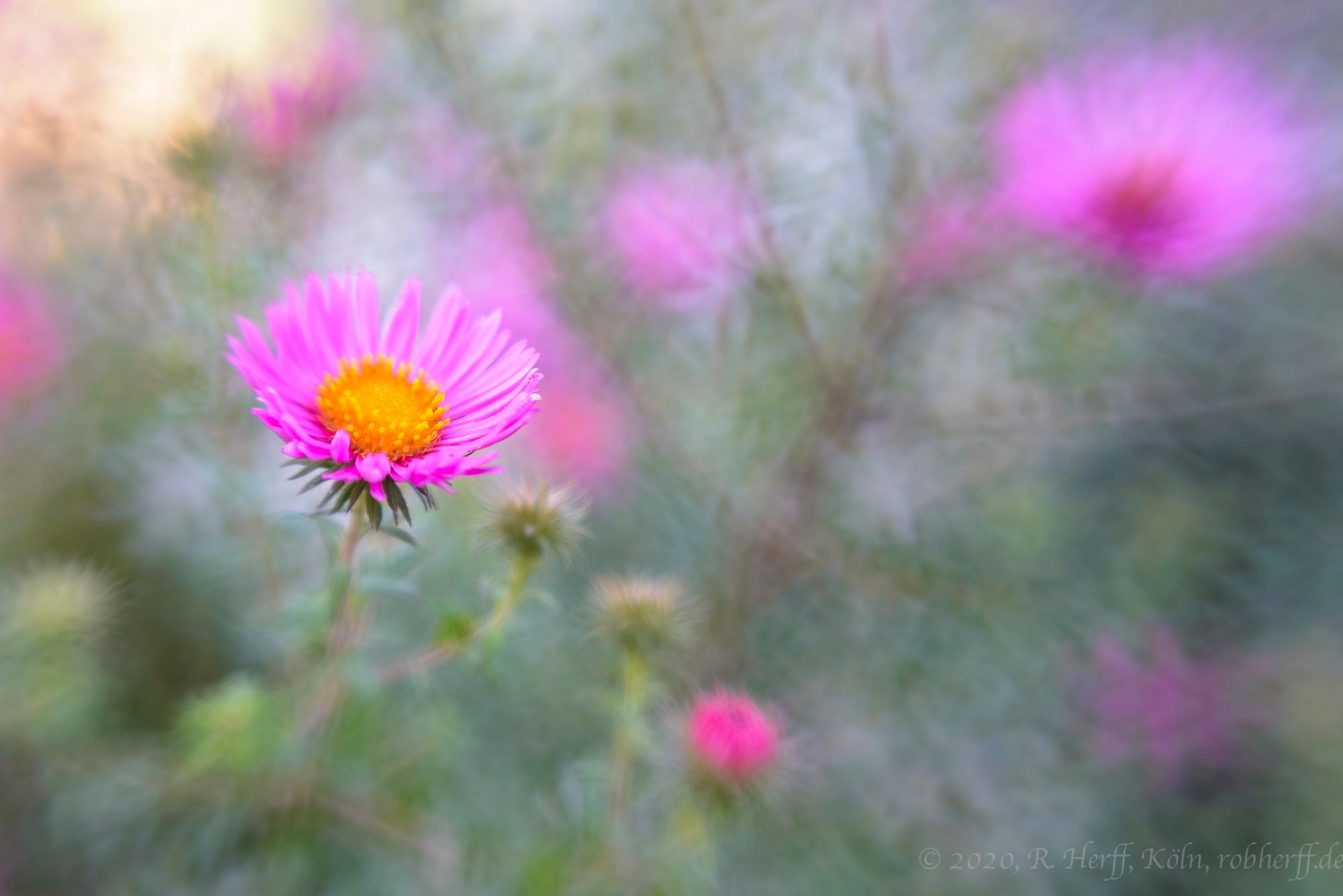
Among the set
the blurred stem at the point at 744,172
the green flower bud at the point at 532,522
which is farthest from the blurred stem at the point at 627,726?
the blurred stem at the point at 744,172

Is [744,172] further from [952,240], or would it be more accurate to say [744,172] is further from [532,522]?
[532,522]

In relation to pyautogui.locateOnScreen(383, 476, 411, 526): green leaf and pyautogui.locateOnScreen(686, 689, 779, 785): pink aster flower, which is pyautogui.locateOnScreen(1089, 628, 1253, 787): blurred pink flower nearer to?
pyautogui.locateOnScreen(686, 689, 779, 785): pink aster flower

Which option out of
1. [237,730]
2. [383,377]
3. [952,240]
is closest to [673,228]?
[952,240]

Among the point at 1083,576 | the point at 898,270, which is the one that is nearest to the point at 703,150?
the point at 898,270

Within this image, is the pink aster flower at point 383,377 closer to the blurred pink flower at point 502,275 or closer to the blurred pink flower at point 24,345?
the blurred pink flower at point 502,275

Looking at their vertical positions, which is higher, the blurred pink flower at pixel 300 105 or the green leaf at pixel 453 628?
the blurred pink flower at pixel 300 105

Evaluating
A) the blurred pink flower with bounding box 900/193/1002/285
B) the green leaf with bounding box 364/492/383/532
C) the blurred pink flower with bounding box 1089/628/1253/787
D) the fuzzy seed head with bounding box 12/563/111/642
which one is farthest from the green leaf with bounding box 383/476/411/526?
the blurred pink flower with bounding box 1089/628/1253/787

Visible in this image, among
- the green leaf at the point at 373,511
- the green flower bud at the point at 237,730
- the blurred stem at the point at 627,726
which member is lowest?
the blurred stem at the point at 627,726
